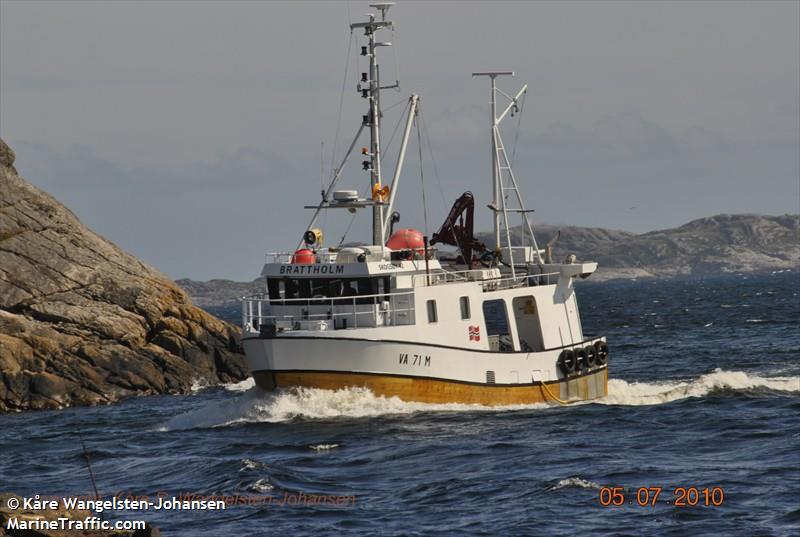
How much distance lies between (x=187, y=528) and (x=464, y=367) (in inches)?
542

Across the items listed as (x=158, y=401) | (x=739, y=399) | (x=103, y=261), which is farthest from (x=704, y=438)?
(x=103, y=261)

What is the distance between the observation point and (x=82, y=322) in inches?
1912

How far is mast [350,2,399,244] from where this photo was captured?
36.9 m

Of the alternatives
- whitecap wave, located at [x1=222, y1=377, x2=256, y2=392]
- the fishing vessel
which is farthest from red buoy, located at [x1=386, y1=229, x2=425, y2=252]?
whitecap wave, located at [x1=222, y1=377, x2=256, y2=392]

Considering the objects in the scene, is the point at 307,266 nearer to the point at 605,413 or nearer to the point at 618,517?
the point at 605,413

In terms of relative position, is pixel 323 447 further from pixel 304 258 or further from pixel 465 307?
pixel 465 307

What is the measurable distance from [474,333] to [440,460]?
808cm

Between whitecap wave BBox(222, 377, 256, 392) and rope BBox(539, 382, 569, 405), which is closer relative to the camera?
rope BBox(539, 382, 569, 405)

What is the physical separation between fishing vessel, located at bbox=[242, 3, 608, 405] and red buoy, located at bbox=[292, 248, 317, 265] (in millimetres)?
40

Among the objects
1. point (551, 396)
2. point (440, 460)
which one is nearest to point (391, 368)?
point (440, 460)

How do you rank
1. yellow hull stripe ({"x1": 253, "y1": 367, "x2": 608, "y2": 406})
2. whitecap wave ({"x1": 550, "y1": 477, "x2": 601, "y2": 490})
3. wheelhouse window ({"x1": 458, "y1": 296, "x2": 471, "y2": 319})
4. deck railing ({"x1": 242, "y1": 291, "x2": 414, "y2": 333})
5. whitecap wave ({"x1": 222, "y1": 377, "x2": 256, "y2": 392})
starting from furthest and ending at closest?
whitecap wave ({"x1": 222, "y1": 377, "x2": 256, "y2": 392}) → wheelhouse window ({"x1": 458, "y1": 296, "x2": 471, "y2": 319}) → deck railing ({"x1": 242, "y1": 291, "x2": 414, "y2": 333}) → yellow hull stripe ({"x1": 253, "y1": 367, "x2": 608, "y2": 406}) → whitecap wave ({"x1": 550, "y1": 477, "x2": 601, "y2": 490})

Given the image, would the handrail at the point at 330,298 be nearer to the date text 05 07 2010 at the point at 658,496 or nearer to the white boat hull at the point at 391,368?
the white boat hull at the point at 391,368

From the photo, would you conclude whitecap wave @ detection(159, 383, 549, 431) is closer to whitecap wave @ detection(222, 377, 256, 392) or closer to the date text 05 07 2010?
the date text 05 07 2010

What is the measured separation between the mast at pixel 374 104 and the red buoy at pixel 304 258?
6.93 ft
